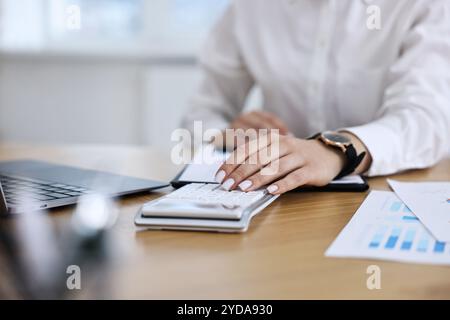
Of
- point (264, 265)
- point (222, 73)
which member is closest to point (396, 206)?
point (264, 265)

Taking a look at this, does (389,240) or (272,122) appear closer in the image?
(389,240)

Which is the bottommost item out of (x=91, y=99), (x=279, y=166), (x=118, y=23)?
(x=91, y=99)

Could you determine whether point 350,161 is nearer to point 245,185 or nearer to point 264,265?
point 245,185

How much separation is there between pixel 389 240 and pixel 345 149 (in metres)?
0.29

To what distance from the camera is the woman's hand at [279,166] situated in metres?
0.72

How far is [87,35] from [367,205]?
232cm

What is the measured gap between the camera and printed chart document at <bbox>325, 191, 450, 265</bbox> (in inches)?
20.0

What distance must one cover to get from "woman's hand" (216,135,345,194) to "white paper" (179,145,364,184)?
3cm

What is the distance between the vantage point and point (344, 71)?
1.27 metres

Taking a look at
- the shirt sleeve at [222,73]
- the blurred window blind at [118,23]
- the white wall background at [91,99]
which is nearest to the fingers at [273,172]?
the shirt sleeve at [222,73]

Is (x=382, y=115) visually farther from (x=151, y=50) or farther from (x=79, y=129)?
(x=79, y=129)

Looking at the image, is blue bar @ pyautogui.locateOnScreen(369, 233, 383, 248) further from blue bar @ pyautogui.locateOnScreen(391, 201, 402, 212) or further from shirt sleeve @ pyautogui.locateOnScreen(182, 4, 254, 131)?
shirt sleeve @ pyautogui.locateOnScreen(182, 4, 254, 131)

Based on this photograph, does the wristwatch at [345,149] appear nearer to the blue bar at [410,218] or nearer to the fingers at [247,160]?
the fingers at [247,160]

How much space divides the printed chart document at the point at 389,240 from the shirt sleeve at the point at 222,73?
0.86 m
